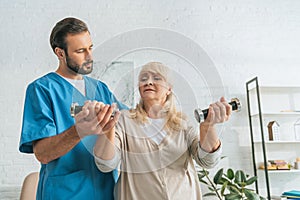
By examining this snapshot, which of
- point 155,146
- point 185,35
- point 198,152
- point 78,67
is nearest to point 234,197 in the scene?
point 185,35

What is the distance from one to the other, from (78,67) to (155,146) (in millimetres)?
330

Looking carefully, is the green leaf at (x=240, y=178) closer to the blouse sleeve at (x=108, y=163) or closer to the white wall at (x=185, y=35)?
the white wall at (x=185, y=35)

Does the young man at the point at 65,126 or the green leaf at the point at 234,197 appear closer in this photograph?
the young man at the point at 65,126

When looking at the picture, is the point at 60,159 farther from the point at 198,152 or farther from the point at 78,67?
the point at 198,152

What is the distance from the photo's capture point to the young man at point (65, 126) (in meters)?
0.94

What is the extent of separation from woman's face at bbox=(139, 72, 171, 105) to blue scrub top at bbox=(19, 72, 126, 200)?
0.27 ft

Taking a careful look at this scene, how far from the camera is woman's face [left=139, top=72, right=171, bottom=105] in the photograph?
37.0 inches

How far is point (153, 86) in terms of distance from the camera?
3.09 ft

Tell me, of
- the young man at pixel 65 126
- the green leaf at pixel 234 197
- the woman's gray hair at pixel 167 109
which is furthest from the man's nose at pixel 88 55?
the green leaf at pixel 234 197

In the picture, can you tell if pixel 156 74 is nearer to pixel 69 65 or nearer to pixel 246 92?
pixel 69 65

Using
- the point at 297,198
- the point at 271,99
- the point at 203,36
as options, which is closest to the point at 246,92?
the point at 271,99

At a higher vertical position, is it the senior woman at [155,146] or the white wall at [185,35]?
the white wall at [185,35]

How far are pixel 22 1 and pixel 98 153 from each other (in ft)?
6.52

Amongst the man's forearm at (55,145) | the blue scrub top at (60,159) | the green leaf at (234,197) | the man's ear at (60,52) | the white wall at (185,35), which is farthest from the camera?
the white wall at (185,35)
